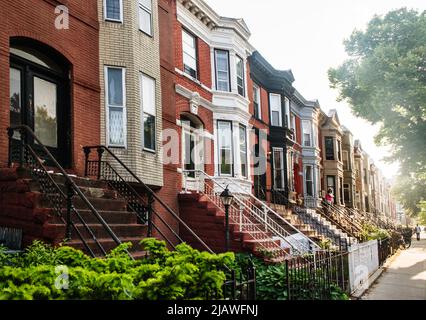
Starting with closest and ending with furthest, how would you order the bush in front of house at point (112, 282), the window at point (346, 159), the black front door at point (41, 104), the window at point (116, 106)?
the bush in front of house at point (112, 282) → the black front door at point (41, 104) → the window at point (116, 106) → the window at point (346, 159)

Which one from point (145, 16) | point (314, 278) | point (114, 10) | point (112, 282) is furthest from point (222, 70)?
point (112, 282)

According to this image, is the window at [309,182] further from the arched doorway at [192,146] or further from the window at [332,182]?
the arched doorway at [192,146]

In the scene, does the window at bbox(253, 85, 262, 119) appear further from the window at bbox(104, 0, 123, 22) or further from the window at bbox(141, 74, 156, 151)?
the window at bbox(104, 0, 123, 22)

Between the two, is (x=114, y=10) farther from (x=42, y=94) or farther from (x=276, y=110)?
(x=276, y=110)

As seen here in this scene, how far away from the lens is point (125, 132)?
1240cm

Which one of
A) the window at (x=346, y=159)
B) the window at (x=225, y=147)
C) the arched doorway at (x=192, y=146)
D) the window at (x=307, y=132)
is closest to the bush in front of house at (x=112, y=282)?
the arched doorway at (x=192, y=146)

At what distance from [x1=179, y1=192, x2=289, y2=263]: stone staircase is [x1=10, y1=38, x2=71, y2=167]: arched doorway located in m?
4.45

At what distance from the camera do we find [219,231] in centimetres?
1352

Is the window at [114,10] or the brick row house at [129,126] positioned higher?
the window at [114,10]

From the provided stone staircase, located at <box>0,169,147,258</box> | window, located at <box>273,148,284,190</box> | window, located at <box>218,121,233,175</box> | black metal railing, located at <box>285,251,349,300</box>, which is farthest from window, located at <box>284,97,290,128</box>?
stone staircase, located at <box>0,169,147,258</box>

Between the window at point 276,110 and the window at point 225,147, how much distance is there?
805 cm

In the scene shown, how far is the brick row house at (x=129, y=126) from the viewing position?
8672 mm
